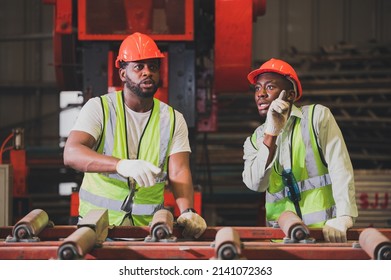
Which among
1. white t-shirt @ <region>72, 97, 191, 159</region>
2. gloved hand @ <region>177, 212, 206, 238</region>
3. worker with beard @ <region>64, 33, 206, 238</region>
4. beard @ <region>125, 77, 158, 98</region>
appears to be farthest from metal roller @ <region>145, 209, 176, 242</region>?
beard @ <region>125, 77, 158, 98</region>

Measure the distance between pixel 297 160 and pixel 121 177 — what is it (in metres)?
0.87

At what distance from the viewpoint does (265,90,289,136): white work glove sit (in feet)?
12.4

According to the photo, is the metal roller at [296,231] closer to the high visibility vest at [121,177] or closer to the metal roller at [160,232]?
the metal roller at [160,232]

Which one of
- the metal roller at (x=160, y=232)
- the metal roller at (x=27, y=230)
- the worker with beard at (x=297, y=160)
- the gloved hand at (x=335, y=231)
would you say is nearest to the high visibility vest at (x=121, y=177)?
the worker with beard at (x=297, y=160)

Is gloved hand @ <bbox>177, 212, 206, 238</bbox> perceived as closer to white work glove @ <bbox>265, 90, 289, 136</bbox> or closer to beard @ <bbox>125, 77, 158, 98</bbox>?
white work glove @ <bbox>265, 90, 289, 136</bbox>

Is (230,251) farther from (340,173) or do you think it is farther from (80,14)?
(80,14)

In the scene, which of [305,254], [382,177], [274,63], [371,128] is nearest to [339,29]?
[371,128]

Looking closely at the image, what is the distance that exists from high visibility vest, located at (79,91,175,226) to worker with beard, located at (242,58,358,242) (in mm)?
444

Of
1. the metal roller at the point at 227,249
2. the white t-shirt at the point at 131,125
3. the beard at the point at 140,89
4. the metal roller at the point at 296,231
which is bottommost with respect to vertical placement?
the metal roller at the point at 296,231

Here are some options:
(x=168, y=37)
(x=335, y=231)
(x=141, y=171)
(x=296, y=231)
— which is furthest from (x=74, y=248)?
(x=168, y=37)

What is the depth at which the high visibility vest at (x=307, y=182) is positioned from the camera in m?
3.80

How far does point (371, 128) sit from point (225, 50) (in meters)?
4.03
